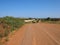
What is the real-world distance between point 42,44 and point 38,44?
0.33m

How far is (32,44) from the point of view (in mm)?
13383

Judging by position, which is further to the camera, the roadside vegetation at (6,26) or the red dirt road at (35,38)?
the roadside vegetation at (6,26)

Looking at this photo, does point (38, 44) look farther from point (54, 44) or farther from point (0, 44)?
point (0, 44)

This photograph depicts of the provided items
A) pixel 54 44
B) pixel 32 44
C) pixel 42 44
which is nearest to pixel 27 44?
pixel 32 44

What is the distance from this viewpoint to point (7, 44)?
13.6 m

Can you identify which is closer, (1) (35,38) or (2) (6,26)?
(1) (35,38)

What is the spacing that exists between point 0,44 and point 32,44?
2.67 m

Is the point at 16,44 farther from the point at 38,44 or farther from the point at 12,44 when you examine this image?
the point at 38,44

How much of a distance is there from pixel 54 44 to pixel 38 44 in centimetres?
130

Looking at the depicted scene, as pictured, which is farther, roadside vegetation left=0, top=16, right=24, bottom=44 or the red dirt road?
roadside vegetation left=0, top=16, right=24, bottom=44

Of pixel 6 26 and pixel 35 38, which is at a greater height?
pixel 35 38

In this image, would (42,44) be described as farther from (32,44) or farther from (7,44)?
(7,44)

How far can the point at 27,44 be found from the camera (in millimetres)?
13422

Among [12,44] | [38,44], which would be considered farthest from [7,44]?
[38,44]
